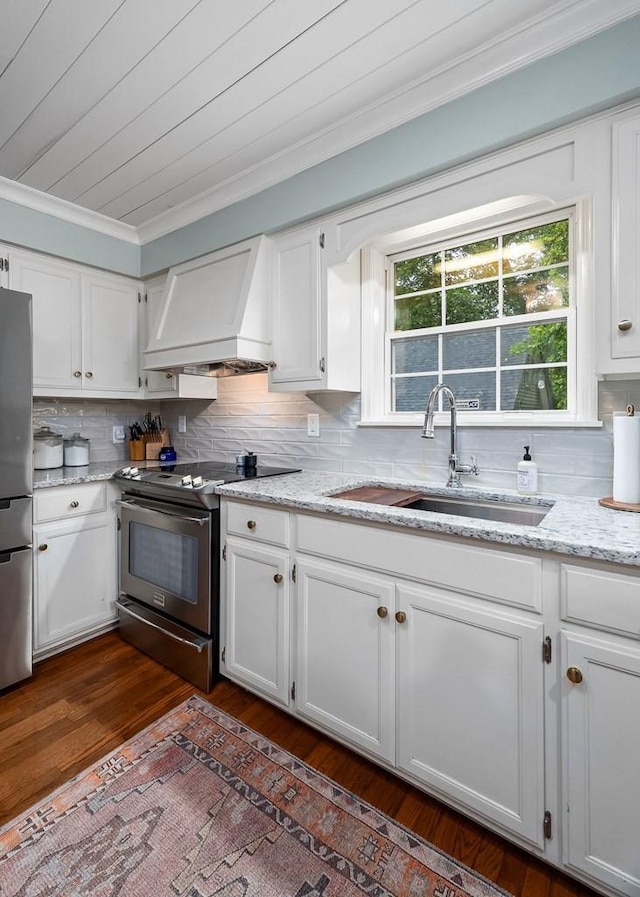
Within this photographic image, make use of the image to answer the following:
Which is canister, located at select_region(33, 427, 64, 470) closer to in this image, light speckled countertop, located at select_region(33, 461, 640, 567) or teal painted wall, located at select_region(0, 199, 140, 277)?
light speckled countertop, located at select_region(33, 461, 640, 567)

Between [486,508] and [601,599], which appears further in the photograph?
[486,508]

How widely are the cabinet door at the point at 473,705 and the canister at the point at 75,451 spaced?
86.8 inches

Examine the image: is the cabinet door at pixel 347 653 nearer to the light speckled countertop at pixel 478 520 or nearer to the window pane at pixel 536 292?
the light speckled countertop at pixel 478 520

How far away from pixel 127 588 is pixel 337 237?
2.19 meters

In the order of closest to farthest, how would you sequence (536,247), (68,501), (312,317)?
(536,247) → (312,317) → (68,501)

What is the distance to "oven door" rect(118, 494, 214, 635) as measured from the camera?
203cm

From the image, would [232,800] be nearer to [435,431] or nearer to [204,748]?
[204,748]

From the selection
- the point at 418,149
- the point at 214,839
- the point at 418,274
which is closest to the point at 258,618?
the point at 214,839

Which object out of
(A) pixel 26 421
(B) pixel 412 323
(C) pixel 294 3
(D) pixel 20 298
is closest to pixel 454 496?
(B) pixel 412 323

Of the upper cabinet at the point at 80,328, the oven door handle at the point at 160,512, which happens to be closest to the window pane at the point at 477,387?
the oven door handle at the point at 160,512

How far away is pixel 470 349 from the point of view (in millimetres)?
2039

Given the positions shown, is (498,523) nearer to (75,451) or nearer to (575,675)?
(575,675)

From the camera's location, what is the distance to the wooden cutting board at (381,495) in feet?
5.94

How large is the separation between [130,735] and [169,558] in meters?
0.75
